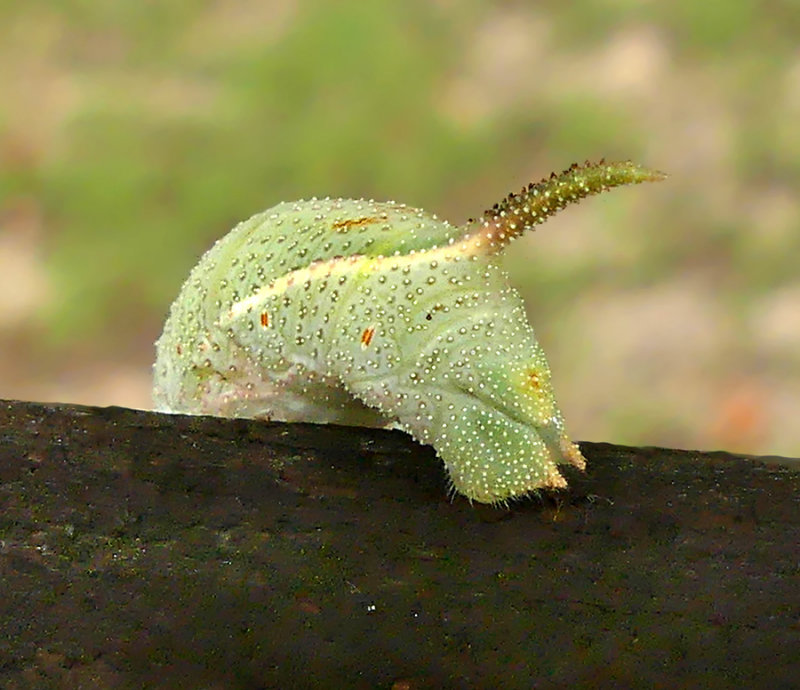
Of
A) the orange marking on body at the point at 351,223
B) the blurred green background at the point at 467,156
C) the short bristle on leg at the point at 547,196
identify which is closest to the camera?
the short bristle on leg at the point at 547,196

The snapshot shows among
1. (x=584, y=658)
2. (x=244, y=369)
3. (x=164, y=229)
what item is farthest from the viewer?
(x=164, y=229)

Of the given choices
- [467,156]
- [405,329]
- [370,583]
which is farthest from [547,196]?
[467,156]

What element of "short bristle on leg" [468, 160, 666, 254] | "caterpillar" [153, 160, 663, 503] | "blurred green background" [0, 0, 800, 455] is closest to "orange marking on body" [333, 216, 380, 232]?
"caterpillar" [153, 160, 663, 503]

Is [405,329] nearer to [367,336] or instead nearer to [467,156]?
[367,336]

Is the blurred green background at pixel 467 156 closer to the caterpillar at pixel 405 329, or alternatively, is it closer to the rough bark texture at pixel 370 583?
the caterpillar at pixel 405 329

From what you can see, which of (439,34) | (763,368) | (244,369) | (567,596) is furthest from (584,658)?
(439,34)

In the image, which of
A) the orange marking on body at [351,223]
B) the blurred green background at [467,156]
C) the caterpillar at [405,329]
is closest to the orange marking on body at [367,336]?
the caterpillar at [405,329]

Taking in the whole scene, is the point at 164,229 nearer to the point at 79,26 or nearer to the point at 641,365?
the point at 79,26

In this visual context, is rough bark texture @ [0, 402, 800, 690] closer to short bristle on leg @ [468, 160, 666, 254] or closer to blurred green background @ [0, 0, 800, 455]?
short bristle on leg @ [468, 160, 666, 254]
